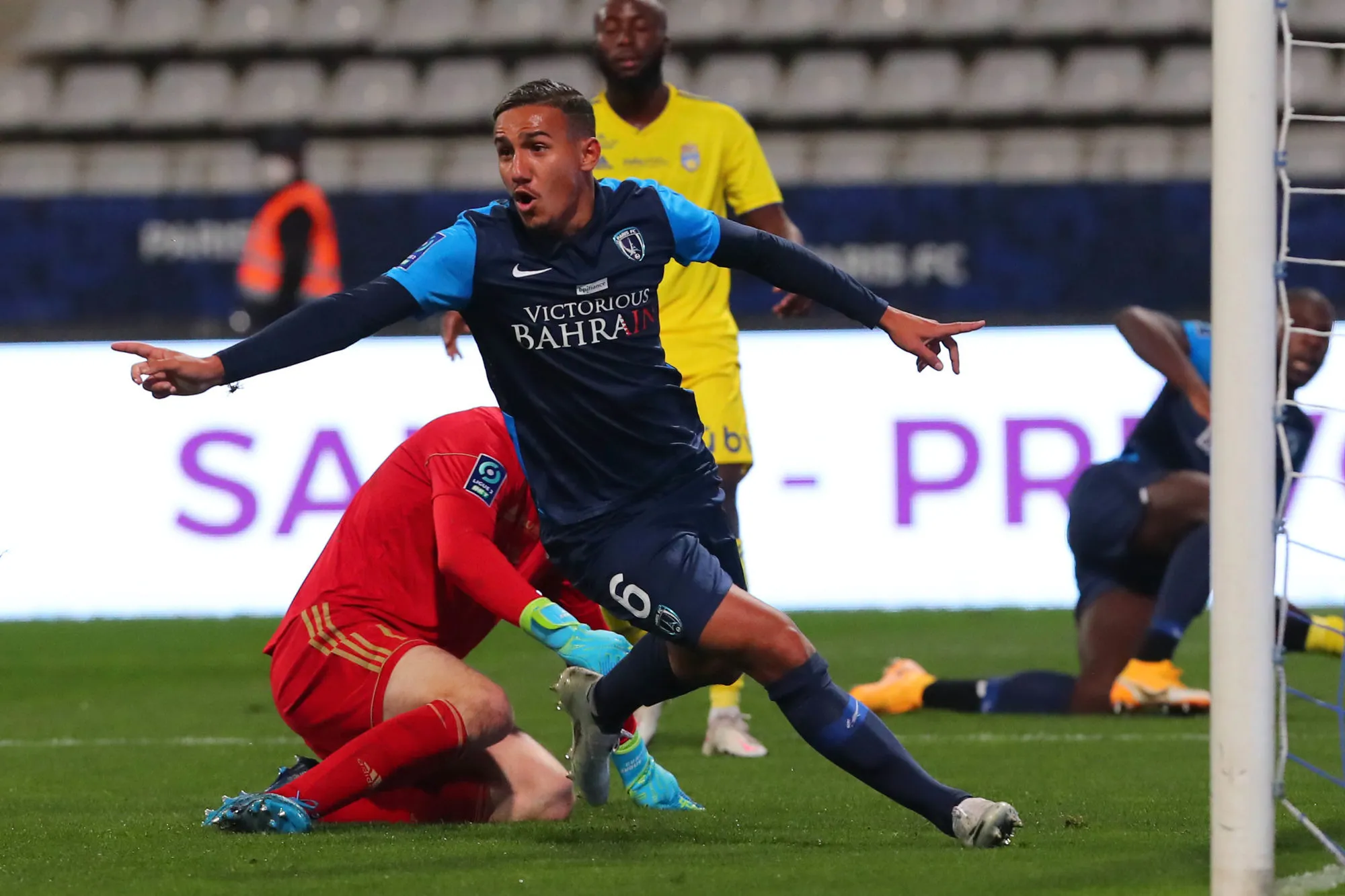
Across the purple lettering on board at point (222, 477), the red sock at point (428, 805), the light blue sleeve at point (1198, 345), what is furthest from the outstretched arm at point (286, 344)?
the purple lettering on board at point (222, 477)

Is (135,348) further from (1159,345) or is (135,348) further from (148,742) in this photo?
(1159,345)

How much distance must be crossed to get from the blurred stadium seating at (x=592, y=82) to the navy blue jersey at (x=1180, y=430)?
6330mm

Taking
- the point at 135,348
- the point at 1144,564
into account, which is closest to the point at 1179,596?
the point at 1144,564

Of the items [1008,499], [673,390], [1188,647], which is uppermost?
[673,390]

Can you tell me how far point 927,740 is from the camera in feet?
18.3

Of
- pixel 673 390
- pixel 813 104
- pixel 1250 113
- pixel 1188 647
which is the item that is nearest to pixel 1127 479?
pixel 1188 647

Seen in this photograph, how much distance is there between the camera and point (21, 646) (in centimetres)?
797

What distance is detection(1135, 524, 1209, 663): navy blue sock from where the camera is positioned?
6.09 m

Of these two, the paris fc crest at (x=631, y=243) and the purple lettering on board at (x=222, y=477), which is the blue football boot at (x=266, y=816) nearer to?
the paris fc crest at (x=631, y=243)

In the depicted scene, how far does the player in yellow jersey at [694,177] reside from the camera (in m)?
5.51

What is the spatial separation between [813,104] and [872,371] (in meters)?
5.32

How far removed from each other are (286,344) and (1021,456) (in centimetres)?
530

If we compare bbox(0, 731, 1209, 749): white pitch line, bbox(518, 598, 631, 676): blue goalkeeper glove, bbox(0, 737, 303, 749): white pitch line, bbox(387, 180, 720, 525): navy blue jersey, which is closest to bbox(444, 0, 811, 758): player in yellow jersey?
bbox(0, 731, 1209, 749): white pitch line

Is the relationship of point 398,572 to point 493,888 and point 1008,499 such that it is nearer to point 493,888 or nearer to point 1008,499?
point 493,888
